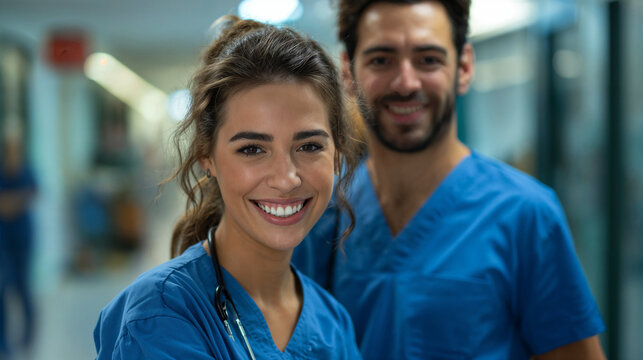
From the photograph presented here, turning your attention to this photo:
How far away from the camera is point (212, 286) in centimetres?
90

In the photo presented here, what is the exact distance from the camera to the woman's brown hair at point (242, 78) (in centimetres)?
89

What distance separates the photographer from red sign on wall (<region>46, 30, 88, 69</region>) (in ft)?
16.6

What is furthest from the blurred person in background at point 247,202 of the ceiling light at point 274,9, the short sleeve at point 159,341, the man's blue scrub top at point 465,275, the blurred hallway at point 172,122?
the ceiling light at point 274,9

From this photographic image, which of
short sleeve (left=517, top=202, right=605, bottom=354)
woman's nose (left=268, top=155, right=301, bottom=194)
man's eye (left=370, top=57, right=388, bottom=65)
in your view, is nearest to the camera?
woman's nose (left=268, top=155, right=301, bottom=194)

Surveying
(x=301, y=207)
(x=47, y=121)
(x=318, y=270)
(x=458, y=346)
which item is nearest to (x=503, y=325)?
(x=458, y=346)

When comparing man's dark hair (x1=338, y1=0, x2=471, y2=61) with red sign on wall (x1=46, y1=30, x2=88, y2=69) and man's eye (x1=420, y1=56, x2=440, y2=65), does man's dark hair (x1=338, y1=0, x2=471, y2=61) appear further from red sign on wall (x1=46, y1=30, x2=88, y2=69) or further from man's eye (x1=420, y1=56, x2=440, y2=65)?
red sign on wall (x1=46, y1=30, x2=88, y2=69)

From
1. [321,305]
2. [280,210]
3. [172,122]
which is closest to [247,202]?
[280,210]

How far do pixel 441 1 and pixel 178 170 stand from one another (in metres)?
0.75

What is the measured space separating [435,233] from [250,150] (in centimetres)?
59

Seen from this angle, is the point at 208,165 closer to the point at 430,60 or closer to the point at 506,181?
the point at 430,60

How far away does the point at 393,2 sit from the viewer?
1.30m

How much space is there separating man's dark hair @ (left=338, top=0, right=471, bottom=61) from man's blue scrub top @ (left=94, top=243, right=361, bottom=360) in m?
0.68

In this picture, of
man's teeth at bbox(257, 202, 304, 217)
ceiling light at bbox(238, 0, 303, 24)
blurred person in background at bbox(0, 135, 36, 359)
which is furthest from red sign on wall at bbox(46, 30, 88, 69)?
man's teeth at bbox(257, 202, 304, 217)

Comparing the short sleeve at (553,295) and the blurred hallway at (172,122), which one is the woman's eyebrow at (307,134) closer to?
the blurred hallway at (172,122)
